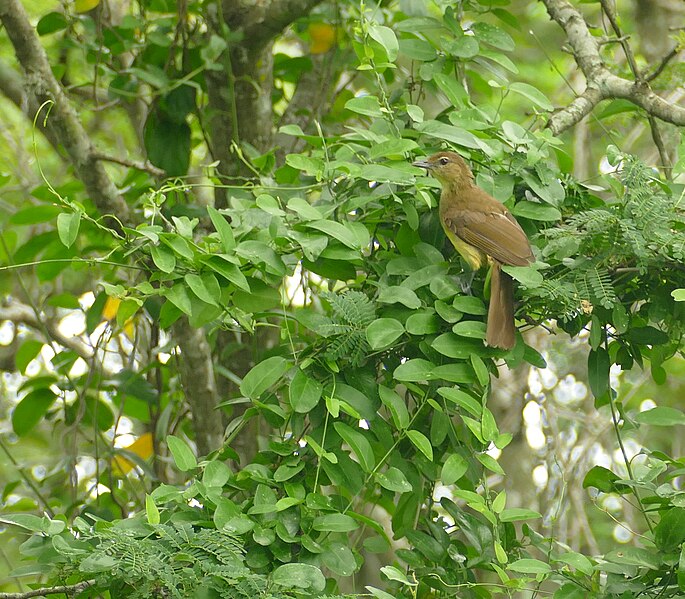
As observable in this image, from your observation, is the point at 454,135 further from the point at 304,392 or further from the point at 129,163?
the point at 129,163

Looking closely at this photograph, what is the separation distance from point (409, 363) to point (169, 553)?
718 millimetres

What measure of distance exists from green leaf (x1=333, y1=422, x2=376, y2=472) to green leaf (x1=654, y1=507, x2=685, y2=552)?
69 centimetres

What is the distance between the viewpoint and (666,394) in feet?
22.2

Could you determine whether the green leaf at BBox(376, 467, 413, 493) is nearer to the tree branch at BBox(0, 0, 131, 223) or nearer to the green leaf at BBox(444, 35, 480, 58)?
the green leaf at BBox(444, 35, 480, 58)

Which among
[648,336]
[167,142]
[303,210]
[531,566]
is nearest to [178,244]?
[303,210]

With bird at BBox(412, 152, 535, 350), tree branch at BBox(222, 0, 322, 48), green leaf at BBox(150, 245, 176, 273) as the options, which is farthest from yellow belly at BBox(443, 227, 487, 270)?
tree branch at BBox(222, 0, 322, 48)

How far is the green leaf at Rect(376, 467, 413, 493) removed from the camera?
2193 millimetres

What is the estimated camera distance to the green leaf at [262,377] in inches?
90.5

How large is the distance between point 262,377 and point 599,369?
3.04 ft

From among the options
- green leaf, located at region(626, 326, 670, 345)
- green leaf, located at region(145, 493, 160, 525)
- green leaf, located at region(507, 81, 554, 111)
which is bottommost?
green leaf, located at region(145, 493, 160, 525)

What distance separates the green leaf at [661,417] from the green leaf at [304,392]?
0.84 meters

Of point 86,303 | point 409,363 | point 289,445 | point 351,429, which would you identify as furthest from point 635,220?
point 86,303

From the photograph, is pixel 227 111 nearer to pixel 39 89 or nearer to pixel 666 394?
pixel 39 89

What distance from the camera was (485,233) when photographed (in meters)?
2.54
